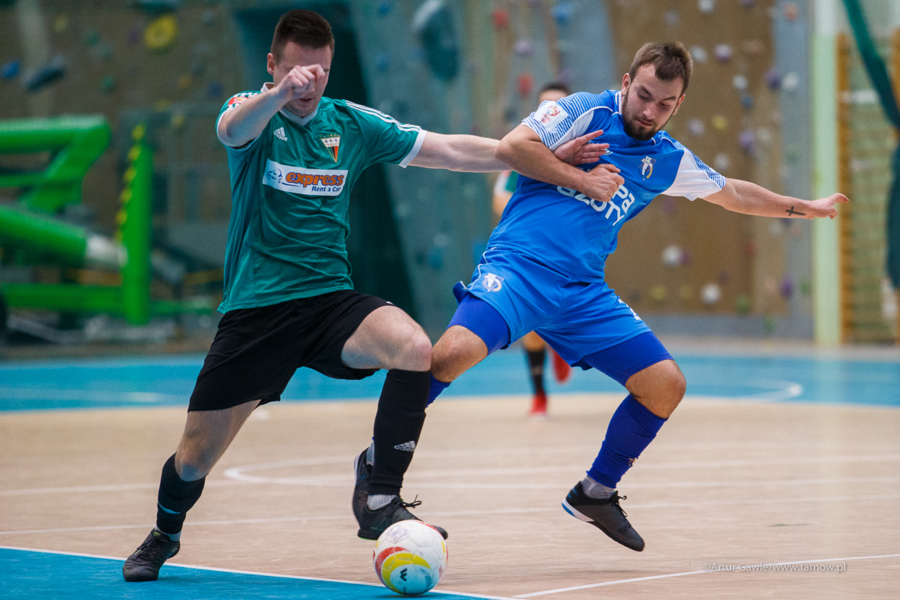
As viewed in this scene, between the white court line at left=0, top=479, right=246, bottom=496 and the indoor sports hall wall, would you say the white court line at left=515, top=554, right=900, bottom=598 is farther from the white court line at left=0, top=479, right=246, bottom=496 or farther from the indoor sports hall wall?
the indoor sports hall wall

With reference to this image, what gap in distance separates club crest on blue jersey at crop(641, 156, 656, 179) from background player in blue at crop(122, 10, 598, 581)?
46.3 inches

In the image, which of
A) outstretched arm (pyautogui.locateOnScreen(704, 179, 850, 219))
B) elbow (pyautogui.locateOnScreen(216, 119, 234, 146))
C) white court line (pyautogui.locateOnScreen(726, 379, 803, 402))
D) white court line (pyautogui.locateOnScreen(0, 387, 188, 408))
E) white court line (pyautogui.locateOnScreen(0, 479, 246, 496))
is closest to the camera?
elbow (pyautogui.locateOnScreen(216, 119, 234, 146))

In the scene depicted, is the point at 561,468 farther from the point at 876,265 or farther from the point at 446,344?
the point at 876,265

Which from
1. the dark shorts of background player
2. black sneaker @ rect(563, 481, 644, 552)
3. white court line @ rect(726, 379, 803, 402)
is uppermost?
the dark shorts of background player

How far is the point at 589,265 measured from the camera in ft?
14.4

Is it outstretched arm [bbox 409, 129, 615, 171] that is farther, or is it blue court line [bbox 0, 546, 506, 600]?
outstretched arm [bbox 409, 129, 615, 171]

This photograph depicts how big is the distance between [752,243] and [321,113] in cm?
1486

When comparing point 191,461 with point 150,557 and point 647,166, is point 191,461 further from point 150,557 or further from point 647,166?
point 647,166

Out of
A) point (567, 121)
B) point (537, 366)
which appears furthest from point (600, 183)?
point (537, 366)

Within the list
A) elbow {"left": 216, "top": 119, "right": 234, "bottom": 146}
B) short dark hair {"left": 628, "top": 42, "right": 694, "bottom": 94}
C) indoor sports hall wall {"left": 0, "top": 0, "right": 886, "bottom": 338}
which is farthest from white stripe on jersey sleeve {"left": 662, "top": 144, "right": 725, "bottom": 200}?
indoor sports hall wall {"left": 0, "top": 0, "right": 886, "bottom": 338}

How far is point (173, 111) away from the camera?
17.3 m

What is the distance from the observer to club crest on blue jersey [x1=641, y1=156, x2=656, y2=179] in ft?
14.6

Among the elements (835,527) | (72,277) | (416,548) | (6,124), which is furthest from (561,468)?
(6,124)

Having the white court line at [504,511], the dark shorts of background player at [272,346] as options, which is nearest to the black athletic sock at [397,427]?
the dark shorts of background player at [272,346]
